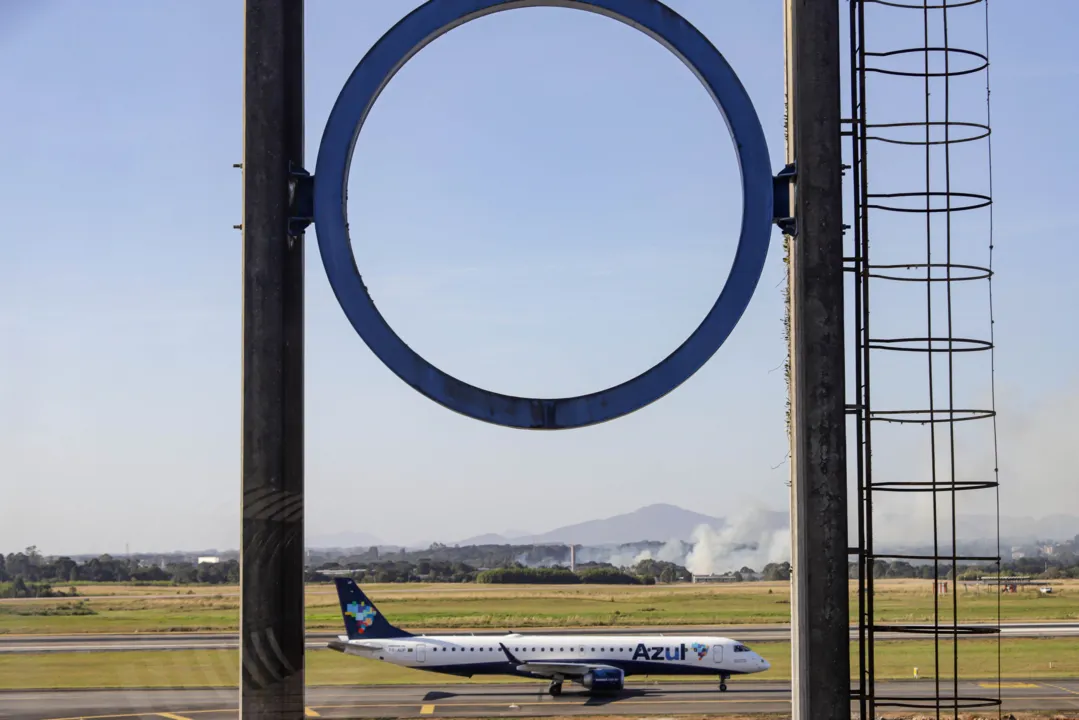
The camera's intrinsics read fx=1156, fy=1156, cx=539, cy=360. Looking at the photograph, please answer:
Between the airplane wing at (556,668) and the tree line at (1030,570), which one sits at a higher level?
the airplane wing at (556,668)

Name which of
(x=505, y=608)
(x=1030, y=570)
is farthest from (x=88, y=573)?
(x=1030, y=570)

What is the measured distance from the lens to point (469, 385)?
5.33 meters

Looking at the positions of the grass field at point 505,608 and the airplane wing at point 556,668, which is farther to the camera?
the grass field at point 505,608

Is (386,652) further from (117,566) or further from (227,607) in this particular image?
(117,566)

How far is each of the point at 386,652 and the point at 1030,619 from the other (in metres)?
39.3

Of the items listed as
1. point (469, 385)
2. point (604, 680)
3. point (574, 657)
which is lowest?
point (604, 680)

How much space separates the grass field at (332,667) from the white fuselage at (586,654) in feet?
5.83

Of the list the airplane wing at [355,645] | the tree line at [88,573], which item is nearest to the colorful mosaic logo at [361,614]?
the airplane wing at [355,645]

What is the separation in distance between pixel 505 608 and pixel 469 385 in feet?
239

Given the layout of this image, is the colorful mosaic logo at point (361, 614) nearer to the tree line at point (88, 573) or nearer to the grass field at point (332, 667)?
the grass field at point (332, 667)

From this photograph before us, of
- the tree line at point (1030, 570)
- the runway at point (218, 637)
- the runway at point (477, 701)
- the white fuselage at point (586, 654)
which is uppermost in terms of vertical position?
the white fuselage at point (586, 654)

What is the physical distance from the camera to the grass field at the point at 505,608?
6425cm

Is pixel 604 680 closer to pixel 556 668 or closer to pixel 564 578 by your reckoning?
pixel 556 668

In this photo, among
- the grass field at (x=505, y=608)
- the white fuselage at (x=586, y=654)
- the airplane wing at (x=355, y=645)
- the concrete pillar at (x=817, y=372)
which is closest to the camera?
the concrete pillar at (x=817, y=372)
